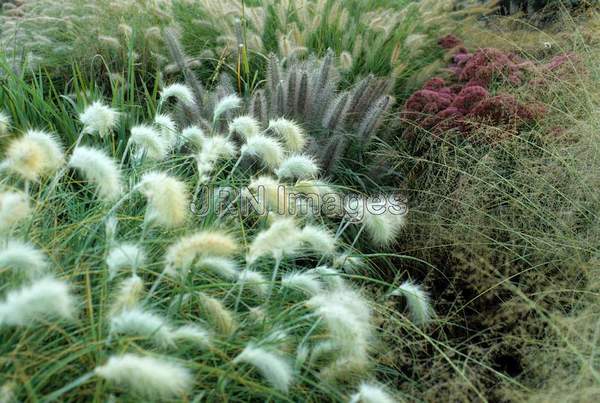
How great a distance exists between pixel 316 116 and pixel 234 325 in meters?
1.79

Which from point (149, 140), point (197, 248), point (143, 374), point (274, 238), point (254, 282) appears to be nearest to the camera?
point (143, 374)

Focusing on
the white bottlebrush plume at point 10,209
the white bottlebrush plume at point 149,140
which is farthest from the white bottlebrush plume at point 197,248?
the white bottlebrush plume at point 149,140

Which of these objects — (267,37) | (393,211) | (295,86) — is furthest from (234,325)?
(267,37)

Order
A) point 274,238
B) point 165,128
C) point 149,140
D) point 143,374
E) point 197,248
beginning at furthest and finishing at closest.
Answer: point 165,128 → point 149,140 → point 274,238 → point 197,248 → point 143,374

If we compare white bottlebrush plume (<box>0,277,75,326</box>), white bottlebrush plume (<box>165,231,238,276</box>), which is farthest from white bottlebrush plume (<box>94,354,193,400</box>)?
white bottlebrush plume (<box>165,231,238,276</box>)

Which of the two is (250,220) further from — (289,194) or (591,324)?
(591,324)

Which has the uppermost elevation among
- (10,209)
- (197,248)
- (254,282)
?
(10,209)

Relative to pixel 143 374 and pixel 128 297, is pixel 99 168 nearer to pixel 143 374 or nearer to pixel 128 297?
pixel 128 297

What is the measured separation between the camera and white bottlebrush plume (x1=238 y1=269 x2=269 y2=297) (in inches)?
70.3

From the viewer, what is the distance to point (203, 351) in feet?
5.73

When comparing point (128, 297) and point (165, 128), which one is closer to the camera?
point (128, 297)

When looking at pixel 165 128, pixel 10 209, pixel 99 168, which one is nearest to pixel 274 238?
pixel 99 168

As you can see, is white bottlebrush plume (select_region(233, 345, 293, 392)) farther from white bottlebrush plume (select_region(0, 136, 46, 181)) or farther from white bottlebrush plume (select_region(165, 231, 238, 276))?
white bottlebrush plume (select_region(0, 136, 46, 181))

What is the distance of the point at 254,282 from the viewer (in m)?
1.84
